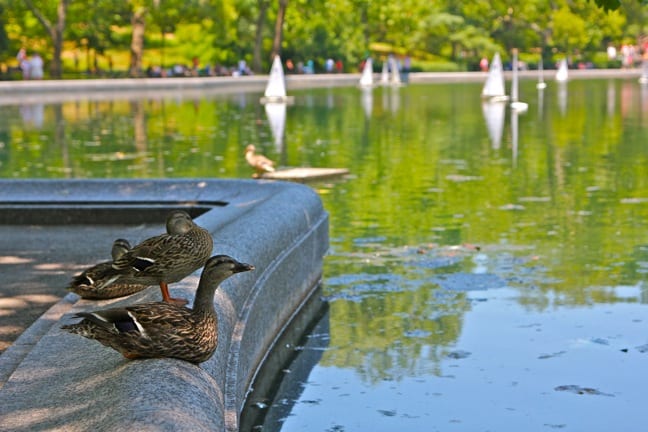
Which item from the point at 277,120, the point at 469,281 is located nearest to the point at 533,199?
the point at 469,281

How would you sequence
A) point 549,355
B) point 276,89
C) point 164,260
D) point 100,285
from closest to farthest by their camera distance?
point 164,260 < point 100,285 < point 549,355 < point 276,89

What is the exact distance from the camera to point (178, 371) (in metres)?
5.58

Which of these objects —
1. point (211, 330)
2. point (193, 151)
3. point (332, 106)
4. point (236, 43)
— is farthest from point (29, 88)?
point (211, 330)

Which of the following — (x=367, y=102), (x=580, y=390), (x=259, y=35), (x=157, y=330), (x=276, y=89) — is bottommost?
(x=580, y=390)

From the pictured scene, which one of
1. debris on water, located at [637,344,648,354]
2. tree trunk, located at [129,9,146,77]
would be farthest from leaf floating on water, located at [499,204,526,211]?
tree trunk, located at [129,9,146,77]

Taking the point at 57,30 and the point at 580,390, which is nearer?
the point at 580,390

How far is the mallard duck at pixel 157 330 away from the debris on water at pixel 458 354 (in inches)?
124

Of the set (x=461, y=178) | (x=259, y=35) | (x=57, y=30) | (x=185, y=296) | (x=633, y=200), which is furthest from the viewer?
(x=259, y=35)

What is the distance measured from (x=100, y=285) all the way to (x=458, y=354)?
266 centimetres

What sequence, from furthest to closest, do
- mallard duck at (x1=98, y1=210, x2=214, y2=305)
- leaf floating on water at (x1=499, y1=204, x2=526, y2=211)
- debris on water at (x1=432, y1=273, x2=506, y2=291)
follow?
leaf floating on water at (x1=499, y1=204, x2=526, y2=211) < debris on water at (x1=432, y1=273, x2=506, y2=291) < mallard duck at (x1=98, y1=210, x2=214, y2=305)

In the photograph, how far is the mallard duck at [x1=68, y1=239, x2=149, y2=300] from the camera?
731 centimetres

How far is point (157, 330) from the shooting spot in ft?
18.5

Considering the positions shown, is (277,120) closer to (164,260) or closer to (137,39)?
(164,260)

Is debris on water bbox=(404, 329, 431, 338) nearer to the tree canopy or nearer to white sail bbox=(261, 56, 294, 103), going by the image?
white sail bbox=(261, 56, 294, 103)
